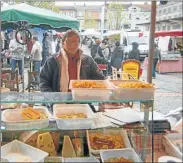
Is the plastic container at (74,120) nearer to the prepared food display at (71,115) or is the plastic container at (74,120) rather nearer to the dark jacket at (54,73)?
the prepared food display at (71,115)

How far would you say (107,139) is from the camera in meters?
1.46

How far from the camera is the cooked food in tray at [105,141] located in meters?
1.43

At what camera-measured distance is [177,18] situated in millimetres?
1058

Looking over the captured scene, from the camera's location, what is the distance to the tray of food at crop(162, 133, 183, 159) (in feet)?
3.56

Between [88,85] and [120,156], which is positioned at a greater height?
[88,85]

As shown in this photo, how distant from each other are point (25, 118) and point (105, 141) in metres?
0.43

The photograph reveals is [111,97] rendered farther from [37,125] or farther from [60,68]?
[60,68]

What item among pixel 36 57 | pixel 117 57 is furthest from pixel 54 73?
pixel 117 57

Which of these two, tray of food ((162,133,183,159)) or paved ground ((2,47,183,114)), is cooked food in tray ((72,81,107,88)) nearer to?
paved ground ((2,47,183,114))

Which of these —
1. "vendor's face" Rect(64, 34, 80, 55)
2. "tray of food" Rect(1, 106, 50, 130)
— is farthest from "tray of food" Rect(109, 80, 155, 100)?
"vendor's face" Rect(64, 34, 80, 55)

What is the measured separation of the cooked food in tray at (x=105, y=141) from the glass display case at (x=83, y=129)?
3cm

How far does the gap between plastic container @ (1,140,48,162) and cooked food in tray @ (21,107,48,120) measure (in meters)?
0.13

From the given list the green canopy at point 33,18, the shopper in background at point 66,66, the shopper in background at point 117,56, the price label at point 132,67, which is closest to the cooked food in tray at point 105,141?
the shopper in background at point 66,66

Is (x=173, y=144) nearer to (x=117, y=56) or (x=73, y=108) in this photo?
(x=73, y=108)
